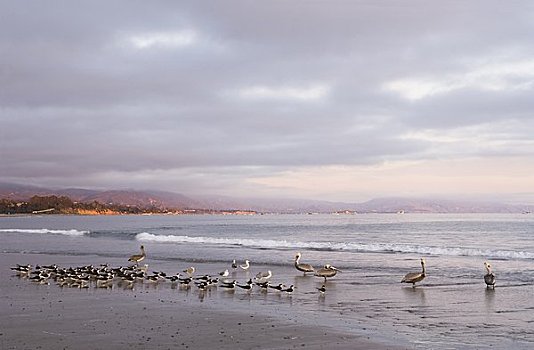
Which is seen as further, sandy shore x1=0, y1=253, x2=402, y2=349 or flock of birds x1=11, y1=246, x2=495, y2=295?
flock of birds x1=11, y1=246, x2=495, y2=295

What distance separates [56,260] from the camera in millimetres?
30297

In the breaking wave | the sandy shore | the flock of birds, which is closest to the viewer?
the sandy shore

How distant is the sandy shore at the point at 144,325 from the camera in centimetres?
1055

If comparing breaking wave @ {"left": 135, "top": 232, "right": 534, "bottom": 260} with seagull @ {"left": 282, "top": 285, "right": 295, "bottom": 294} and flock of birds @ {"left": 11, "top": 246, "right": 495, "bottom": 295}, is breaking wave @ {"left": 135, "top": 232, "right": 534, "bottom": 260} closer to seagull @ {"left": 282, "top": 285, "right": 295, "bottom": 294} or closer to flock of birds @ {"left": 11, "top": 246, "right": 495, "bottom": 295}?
flock of birds @ {"left": 11, "top": 246, "right": 495, "bottom": 295}

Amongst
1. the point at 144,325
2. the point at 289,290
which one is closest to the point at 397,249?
the point at 289,290

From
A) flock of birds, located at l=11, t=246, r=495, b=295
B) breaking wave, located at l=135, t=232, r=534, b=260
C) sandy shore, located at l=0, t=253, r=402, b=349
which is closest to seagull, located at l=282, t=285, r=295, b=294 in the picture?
flock of birds, located at l=11, t=246, r=495, b=295

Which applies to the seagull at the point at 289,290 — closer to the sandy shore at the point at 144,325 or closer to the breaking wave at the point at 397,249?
the sandy shore at the point at 144,325

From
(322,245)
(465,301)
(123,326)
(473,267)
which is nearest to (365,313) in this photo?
(465,301)

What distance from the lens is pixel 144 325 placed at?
1234 centimetres

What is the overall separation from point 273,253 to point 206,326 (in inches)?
893

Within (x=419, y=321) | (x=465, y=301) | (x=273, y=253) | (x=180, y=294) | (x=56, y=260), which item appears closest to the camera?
(x=419, y=321)

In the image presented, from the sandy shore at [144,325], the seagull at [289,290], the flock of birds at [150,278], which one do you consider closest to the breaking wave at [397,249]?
the flock of birds at [150,278]

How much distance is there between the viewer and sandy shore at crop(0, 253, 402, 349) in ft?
34.6

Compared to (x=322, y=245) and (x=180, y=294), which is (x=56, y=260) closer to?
(x=180, y=294)
